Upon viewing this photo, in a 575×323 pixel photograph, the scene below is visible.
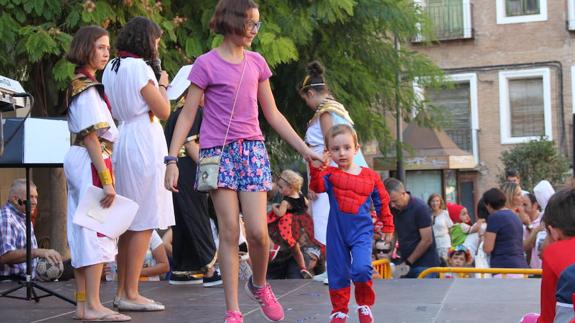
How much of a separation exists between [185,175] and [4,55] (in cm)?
413

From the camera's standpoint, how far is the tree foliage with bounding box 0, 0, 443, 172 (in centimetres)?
1188

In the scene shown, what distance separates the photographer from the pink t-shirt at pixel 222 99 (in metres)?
6.11

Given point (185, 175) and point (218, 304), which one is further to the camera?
point (185, 175)

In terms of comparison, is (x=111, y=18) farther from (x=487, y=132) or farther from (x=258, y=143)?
(x=487, y=132)

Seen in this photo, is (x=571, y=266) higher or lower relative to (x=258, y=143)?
lower

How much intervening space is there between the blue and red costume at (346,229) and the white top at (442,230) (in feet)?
25.8

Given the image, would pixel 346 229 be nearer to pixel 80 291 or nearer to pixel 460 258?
pixel 80 291

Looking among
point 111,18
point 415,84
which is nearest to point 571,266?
point 111,18

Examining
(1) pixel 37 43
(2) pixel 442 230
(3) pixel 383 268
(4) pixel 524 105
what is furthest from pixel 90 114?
(4) pixel 524 105

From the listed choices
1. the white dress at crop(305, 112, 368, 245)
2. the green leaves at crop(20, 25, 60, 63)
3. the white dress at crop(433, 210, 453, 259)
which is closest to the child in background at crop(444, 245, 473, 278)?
the white dress at crop(433, 210, 453, 259)

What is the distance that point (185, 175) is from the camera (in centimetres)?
880

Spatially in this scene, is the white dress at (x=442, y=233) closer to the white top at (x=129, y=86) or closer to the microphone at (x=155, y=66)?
the microphone at (x=155, y=66)

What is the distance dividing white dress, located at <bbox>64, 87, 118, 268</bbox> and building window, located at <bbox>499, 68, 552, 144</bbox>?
28.3m

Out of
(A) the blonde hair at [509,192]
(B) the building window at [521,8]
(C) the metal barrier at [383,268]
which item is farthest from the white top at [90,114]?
(B) the building window at [521,8]
